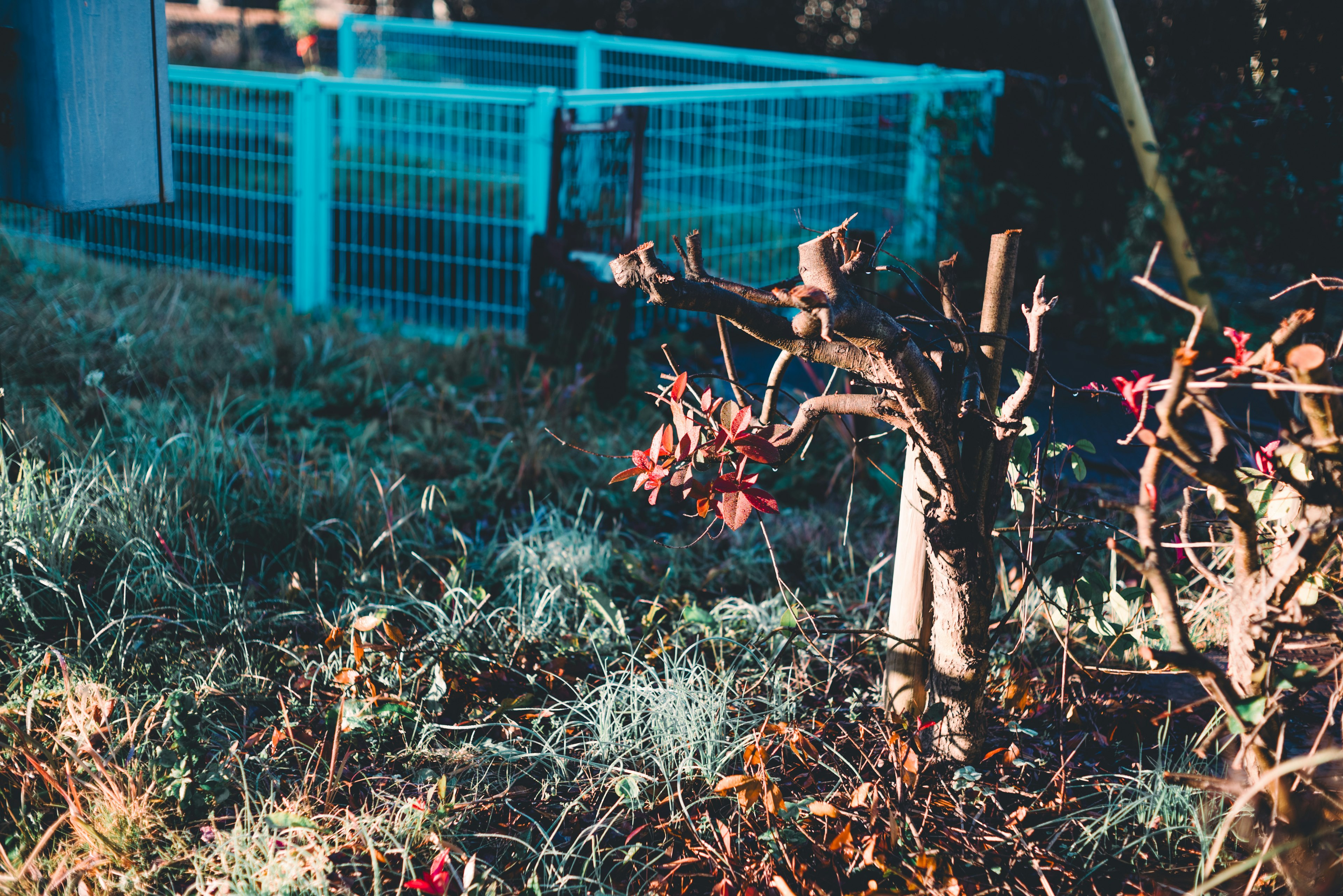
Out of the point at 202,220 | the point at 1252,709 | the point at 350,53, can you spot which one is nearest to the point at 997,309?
the point at 1252,709

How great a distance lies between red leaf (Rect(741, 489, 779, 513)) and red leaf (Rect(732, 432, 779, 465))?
0.07 metres

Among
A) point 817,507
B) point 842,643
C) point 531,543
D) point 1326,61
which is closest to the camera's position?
point 842,643

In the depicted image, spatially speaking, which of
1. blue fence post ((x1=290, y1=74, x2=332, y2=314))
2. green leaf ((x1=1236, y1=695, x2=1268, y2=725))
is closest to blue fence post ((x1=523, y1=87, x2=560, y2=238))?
blue fence post ((x1=290, y1=74, x2=332, y2=314))

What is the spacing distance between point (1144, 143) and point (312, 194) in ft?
11.9

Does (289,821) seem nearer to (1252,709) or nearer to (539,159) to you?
(1252,709)

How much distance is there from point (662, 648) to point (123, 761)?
102 cm

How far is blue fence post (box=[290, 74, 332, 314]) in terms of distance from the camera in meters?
4.84

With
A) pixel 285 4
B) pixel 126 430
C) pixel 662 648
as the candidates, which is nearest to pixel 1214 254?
pixel 662 648

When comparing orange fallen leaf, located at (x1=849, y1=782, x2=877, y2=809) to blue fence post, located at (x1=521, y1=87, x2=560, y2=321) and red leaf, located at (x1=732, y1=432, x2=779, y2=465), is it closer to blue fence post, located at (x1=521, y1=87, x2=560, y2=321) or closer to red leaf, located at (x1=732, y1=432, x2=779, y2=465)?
red leaf, located at (x1=732, y1=432, x2=779, y2=465)

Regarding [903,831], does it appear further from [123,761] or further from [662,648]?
[123,761]

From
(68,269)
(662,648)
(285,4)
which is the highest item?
(285,4)

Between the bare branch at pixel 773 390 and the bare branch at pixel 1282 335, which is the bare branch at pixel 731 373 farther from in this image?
the bare branch at pixel 1282 335

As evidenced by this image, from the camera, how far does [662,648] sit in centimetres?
213

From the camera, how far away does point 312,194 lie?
4945 millimetres
